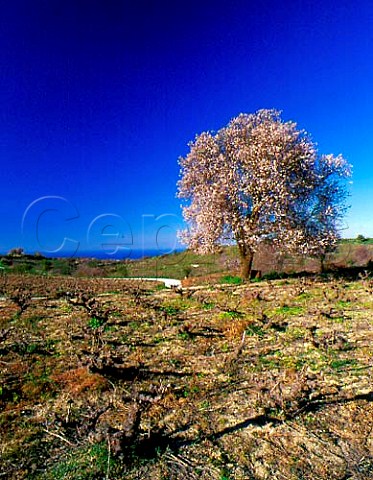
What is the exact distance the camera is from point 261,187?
54.5 ft

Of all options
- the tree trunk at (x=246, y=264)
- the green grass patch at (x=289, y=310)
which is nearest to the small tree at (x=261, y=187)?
the tree trunk at (x=246, y=264)

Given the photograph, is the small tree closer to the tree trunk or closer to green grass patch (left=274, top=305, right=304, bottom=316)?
the tree trunk

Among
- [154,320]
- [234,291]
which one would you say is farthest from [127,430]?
[234,291]

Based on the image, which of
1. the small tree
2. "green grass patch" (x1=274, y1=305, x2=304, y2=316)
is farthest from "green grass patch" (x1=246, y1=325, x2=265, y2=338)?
the small tree

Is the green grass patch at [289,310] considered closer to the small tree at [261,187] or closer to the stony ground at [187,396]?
the stony ground at [187,396]

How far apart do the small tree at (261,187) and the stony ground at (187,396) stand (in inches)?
279

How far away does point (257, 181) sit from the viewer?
16641 millimetres

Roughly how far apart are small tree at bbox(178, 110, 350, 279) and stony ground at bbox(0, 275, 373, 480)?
7097 mm

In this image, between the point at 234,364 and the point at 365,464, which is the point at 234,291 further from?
the point at 365,464

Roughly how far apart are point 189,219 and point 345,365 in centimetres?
1333

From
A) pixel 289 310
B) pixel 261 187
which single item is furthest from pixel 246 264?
pixel 289 310

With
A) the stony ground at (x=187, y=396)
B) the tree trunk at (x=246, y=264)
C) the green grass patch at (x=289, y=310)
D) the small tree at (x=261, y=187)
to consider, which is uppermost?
the small tree at (x=261, y=187)

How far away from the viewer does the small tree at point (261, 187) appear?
16750mm

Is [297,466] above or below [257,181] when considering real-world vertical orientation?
below
